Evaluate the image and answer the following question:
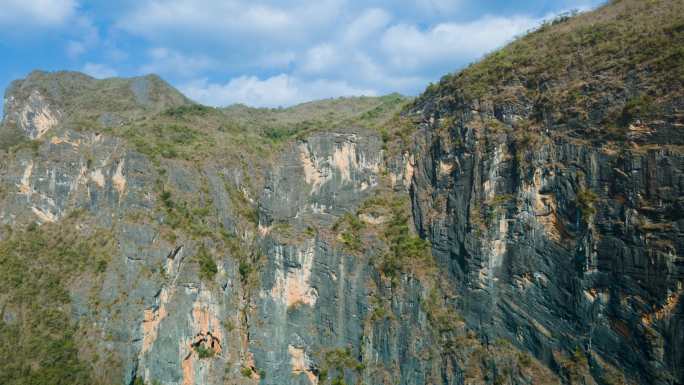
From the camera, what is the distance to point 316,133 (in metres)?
26.7

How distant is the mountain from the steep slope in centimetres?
8

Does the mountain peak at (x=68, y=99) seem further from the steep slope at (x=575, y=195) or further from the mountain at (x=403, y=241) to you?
the steep slope at (x=575, y=195)

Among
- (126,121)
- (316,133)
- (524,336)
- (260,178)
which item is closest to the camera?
(524,336)

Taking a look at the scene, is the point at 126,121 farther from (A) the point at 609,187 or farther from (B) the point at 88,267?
(A) the point at 609,187

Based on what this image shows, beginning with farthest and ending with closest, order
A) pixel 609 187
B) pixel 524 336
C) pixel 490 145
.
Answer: pixel 490 145
pixel 524 336
pixel 609 187

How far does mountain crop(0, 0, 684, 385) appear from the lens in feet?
57.5

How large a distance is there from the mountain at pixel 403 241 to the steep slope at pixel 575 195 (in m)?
0.08

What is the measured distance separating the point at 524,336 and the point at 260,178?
23144 mm

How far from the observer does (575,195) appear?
18766 mm

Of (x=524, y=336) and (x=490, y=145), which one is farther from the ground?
(x=490, y=145)

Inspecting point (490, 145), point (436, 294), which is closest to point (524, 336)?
point (436, 294)

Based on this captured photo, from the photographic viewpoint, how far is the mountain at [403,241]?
17.5 meters

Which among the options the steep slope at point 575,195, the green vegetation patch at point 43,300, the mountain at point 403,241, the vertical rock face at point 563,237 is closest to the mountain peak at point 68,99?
the mountain at point 403,241

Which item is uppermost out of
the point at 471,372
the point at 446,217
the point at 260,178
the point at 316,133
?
the point at 316,133
